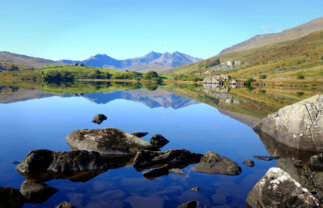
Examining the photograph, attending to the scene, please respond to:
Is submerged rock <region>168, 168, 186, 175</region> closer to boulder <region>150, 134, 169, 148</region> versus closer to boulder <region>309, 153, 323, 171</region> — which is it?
boulder <region>150, 134, 169, 148</region>

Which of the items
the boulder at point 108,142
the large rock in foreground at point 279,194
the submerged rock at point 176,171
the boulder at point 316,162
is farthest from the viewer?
the boulder at point 108,142

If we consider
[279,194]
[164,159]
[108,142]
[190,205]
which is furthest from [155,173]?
[279,194]

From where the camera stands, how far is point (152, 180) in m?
17.4

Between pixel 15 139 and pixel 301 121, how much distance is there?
32.7 meters

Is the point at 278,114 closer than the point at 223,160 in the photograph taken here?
No

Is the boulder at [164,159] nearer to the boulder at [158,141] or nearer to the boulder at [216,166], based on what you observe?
the boulder at [216,166]

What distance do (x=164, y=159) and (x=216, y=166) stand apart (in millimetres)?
4423

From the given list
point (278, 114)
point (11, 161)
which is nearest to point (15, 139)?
point (11, 161)

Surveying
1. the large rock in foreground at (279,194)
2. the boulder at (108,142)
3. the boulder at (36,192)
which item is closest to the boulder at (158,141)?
the boulder at (108,142)

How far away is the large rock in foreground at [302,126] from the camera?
2433 centimetres

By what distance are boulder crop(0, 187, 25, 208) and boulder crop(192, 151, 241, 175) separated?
1217 centimetres

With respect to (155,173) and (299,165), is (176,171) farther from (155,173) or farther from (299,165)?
(299,165)

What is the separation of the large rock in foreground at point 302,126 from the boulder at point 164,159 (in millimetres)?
11900

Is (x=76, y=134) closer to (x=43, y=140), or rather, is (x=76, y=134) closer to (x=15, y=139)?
(x=43, y=140)
